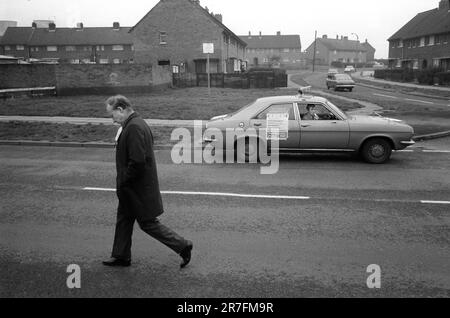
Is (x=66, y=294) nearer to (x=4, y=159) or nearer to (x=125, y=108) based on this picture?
(x=125, y=108)

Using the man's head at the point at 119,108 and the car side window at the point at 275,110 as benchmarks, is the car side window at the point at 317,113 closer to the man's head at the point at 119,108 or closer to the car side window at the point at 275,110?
the car side window at the point at 275,110

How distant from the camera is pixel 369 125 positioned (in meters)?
9.52

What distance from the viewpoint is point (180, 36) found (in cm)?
4312

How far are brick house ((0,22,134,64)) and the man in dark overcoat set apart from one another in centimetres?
7499

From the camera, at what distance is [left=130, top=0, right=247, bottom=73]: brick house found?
1674 inches

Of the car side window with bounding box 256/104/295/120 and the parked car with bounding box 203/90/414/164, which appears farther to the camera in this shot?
the car side window with bounding box 256/104/295/120

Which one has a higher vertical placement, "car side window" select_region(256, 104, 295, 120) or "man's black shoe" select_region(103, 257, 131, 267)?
"car side window" select_region(256, 104, 295, 120)

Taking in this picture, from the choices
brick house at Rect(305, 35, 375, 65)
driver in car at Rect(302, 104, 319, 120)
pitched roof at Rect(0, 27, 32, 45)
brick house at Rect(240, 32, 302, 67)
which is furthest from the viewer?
brick house at Rect(305, 35, 375, 65)

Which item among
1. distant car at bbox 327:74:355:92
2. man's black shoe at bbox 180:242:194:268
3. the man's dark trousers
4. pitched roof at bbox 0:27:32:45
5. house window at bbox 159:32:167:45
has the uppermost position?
pitched roof at bbox 0:27:32:45

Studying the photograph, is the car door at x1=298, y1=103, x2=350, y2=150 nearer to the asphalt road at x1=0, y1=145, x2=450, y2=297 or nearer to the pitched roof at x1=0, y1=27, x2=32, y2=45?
the asphalt road at x1=0, y1=145, x2=450, y2=297

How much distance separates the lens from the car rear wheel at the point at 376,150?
31.5 feet

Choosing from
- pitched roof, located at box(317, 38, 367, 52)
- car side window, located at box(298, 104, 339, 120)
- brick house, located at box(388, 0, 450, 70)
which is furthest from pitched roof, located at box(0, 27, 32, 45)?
car side window, located at box(298, 104, 339, 120)

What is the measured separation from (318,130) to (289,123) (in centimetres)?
69
